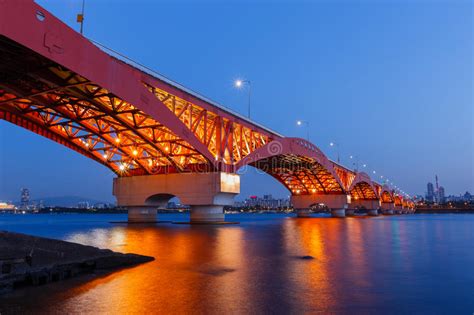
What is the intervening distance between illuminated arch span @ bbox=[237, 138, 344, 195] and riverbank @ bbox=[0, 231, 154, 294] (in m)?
36.2

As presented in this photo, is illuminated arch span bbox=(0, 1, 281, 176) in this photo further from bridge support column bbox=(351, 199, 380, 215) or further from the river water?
bridge support column bbox=(351, 199, 380, 215)

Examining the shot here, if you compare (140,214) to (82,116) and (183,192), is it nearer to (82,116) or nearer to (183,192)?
(183,192)

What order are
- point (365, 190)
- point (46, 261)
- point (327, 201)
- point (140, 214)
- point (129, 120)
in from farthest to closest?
point (365, 190), point (327, 201), point (140, 214), point (129, 120), point (46, 261)

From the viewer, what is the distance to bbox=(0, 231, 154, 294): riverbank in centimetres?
1105

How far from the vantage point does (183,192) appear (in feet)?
161

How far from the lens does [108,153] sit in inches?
2133

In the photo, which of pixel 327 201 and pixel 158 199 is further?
pixel 327 201

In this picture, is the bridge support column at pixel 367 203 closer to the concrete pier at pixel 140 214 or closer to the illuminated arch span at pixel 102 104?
the illuminated arch span at pixel 102 104

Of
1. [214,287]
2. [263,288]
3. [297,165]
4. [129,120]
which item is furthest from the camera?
[297,165]

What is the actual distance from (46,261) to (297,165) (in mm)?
75014

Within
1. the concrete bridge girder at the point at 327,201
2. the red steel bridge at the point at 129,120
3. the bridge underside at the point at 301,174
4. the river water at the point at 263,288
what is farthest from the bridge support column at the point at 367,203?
the river water at the point at 263,288

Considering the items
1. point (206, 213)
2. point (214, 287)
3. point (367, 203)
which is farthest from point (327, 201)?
point (214, 287)

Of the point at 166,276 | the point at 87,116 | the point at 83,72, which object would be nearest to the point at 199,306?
the point at 166,276

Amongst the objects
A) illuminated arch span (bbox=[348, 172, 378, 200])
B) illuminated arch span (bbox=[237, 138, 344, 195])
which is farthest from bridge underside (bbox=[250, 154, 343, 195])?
illuminated arch span (bbox=[348, 172, 378, 200])
